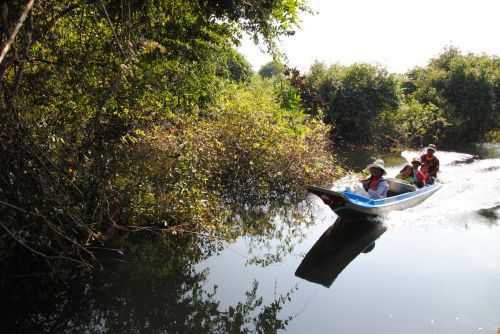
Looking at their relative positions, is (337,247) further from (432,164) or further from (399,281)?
(432,164)

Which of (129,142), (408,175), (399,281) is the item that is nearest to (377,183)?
(408,175)

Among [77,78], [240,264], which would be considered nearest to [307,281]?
[240,264]

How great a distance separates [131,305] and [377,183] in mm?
6595

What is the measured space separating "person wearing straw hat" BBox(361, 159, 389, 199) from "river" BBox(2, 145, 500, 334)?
830 mm

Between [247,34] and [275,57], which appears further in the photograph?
[247,34]

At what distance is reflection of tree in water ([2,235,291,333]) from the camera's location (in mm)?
5691

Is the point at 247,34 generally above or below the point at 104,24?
above

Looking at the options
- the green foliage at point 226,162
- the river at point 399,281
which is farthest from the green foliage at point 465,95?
the river at point 399,281

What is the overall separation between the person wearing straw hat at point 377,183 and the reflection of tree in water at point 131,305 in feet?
14.8

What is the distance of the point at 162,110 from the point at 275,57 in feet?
7.25

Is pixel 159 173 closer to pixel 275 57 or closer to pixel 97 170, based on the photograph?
pixel 97 170

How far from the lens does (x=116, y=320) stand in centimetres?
585

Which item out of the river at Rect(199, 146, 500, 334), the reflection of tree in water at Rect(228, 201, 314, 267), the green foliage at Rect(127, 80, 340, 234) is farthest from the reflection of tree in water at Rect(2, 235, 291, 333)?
the reflection of tree in water at Rect(228, 201, 314, 267)

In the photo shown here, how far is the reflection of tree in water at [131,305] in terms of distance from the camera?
18.7 ft
